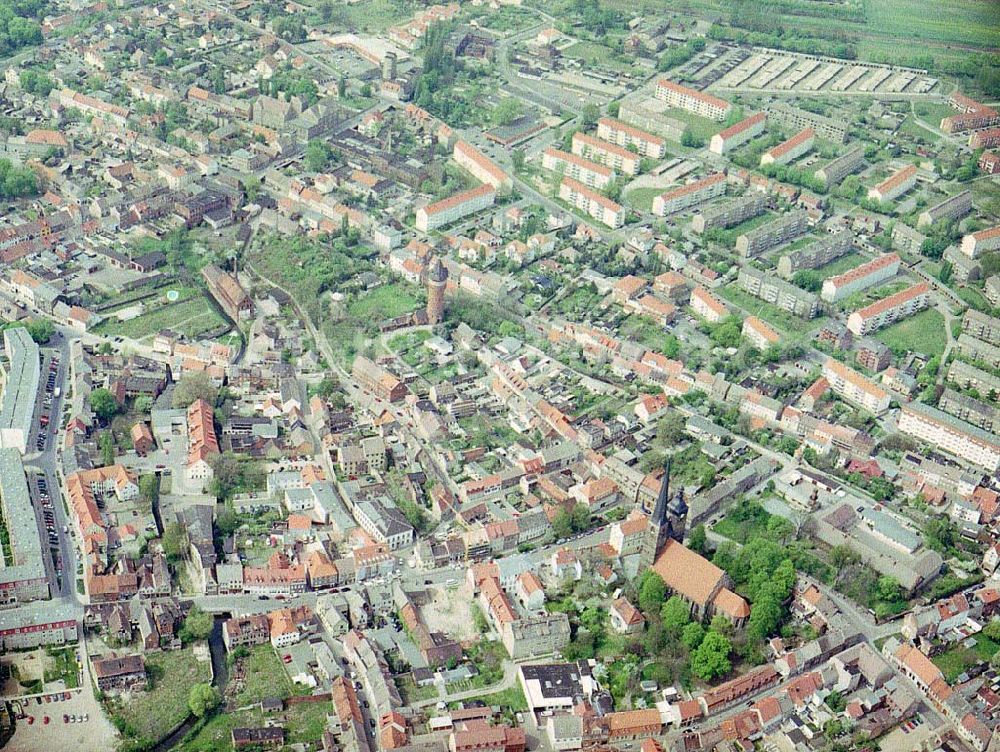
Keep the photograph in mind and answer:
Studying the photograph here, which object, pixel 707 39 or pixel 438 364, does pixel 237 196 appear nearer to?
pixel 438 364

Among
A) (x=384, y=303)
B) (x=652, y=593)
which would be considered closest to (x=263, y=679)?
(x=652, y=593)

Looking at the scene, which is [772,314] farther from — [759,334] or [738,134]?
[738,134]

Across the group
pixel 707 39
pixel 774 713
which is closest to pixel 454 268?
pixel 774 713

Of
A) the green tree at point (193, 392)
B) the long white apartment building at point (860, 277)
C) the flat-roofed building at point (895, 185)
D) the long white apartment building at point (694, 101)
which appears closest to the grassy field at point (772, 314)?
the long white apartment building at point (860, 277)

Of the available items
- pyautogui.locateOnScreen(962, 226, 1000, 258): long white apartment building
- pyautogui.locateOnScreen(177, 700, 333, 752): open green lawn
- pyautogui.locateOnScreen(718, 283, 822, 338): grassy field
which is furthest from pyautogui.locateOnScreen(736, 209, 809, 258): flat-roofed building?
pyautogui.locateOnScreen(177, 700, 333, 752): open green lawn

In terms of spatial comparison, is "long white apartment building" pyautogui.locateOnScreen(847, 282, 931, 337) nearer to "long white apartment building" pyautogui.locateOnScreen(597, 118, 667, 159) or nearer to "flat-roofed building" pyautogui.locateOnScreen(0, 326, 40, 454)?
"long white apartment building" pyautogui.locateOnScreen(597, 118, 667, 159)

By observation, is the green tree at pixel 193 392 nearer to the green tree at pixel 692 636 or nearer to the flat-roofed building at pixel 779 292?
the green tree at pixel 692 636
